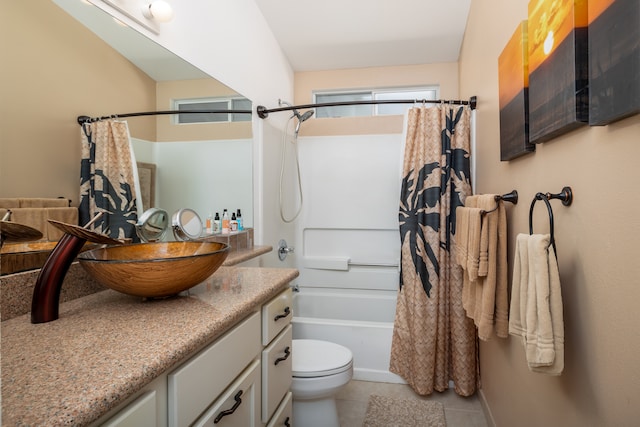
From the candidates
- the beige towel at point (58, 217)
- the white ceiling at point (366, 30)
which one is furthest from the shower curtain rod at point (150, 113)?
the white ceiling at point (366, 30)

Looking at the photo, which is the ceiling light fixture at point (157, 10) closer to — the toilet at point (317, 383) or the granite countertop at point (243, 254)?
the granite countertop at point (243, 254)

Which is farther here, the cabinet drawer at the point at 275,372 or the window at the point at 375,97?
the window at the point at 375,97

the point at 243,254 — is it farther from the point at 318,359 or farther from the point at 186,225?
the point at 318,359

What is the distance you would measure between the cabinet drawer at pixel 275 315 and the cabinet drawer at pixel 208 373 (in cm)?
8

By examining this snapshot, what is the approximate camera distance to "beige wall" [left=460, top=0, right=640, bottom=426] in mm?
720

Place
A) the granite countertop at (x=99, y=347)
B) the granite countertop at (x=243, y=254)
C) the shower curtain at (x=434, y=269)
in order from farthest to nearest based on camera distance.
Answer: the shower curtain at (x=434, y=269) < the granite countertop at (x=243, y=254) < the granite countertop at (x=99, y=347)

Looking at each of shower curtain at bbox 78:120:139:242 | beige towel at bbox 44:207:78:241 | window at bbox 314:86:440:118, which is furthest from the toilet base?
window at bbox 314:86:440:118

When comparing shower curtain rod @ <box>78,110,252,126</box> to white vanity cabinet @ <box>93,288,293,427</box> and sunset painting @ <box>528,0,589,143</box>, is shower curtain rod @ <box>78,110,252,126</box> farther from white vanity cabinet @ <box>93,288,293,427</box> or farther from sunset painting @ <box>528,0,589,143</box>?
sunset painting @ <box>528,0,589,143</box>

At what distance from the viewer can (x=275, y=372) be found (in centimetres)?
127

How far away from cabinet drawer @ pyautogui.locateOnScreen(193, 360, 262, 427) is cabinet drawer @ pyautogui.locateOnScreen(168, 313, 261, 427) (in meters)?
0.03

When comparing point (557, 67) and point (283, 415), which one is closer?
point (557, 67)

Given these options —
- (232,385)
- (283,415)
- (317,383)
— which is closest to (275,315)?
(232,385)

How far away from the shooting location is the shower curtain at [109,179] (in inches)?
44.1

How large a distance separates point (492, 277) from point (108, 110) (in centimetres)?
155
